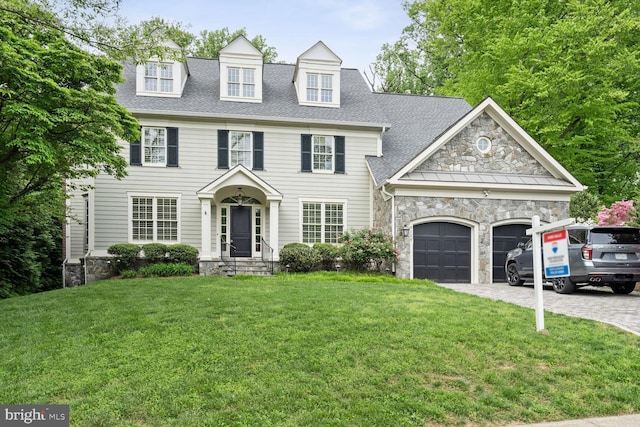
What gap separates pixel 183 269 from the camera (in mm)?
14133

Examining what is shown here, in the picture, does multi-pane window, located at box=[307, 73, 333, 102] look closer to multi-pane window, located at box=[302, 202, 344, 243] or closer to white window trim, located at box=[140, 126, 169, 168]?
multi-pane window, located at box=[302, 202, 344, 243]

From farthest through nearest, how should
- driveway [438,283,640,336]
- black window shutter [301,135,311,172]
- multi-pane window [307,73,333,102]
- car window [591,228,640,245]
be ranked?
multi-pane window [307,73,333,102], black window shutter [301,135,311,172], car window [591,228,640,245], driveway [438,283,640,336]

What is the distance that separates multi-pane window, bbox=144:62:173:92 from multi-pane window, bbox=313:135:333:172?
225 inches

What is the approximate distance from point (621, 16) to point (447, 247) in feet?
43.0

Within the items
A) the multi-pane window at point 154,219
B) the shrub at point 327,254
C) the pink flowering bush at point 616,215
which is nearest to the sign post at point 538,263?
the shrub at point 327,254

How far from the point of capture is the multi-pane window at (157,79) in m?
16.0

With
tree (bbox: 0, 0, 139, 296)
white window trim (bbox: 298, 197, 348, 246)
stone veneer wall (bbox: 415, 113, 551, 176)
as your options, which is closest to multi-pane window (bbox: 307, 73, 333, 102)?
white window trim (bbox: 298, 197, 348, 246)

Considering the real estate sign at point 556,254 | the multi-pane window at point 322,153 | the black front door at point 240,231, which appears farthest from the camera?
the multi-pane window at point 322,153

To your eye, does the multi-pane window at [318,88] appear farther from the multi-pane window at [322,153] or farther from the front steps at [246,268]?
the front steps at [246,268]

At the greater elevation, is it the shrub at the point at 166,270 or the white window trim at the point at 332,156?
the white window trim at the point at 332,156

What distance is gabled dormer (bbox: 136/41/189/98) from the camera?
626 inches

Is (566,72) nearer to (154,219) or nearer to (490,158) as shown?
(490,158)

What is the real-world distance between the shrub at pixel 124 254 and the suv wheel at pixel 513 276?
469 inches

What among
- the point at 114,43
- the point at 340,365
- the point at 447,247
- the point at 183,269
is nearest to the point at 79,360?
the point at 340,365
